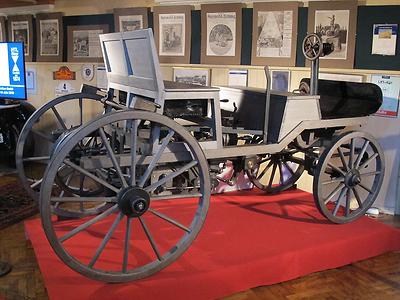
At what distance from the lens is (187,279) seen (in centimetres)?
251

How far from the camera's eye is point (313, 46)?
324cm

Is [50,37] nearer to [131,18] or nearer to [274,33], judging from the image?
[131,18]

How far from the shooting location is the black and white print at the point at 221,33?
465 cm

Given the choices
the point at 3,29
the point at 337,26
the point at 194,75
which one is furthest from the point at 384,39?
the point at 3,29

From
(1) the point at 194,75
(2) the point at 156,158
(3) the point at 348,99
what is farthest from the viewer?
(1) the point at 194,75

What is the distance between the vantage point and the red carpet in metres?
2.45

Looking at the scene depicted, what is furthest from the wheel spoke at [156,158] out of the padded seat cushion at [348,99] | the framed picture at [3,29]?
the framed picture at [3,29]

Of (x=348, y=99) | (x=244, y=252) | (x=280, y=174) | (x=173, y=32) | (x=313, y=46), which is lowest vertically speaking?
(x=244, y=252)

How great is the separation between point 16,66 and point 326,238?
3.69 metres

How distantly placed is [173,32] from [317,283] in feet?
10.0

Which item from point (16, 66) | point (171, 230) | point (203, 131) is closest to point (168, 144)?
point (203, 131)

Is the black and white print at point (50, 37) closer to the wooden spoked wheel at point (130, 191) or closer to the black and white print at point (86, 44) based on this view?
the black and white print at point (86, 44)

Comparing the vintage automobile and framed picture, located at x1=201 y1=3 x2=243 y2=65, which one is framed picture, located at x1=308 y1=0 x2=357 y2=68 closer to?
the vintage automobile

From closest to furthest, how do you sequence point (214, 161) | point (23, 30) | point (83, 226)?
point (83, 226)
point (214, 161)
point (23, 30)
